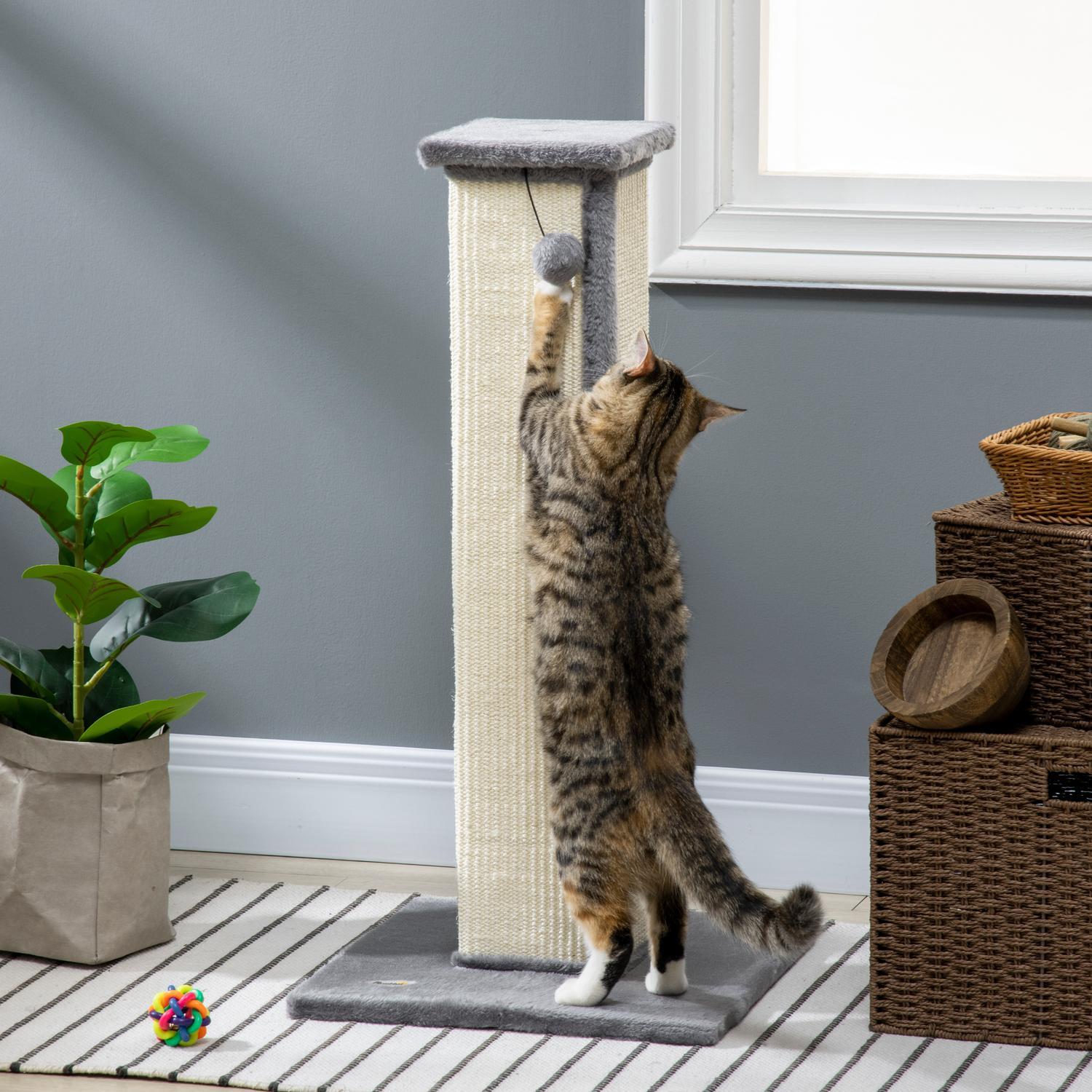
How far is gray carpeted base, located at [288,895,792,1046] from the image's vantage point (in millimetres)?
2125

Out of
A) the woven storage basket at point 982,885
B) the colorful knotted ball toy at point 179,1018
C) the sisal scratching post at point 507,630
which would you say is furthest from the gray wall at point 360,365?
the colorful knotted ball toy at point 179,1018

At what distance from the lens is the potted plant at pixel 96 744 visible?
230 centimetres

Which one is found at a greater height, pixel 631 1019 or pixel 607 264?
pixel 607 264

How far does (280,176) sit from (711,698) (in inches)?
42.8

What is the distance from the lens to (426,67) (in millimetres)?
2568

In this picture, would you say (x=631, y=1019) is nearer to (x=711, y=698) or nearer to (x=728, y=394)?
(x=711, y=698)

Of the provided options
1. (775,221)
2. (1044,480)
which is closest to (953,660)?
(1044,480)

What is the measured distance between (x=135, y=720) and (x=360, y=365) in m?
0.70

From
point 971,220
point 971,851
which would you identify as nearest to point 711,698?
point 971,851

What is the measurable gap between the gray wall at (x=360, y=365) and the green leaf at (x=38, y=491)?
18.6 inches

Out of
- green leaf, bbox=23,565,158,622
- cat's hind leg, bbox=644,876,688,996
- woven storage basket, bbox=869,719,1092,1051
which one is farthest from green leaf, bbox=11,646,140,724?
woven storage basket, bbox=869,719,1092,1051

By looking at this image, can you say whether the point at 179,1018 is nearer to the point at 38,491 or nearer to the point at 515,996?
the point at 515,996

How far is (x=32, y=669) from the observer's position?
7.88 feet

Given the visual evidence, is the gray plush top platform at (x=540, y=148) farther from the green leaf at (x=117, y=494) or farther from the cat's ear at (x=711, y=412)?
the green leaf at (x=117, y=494)
